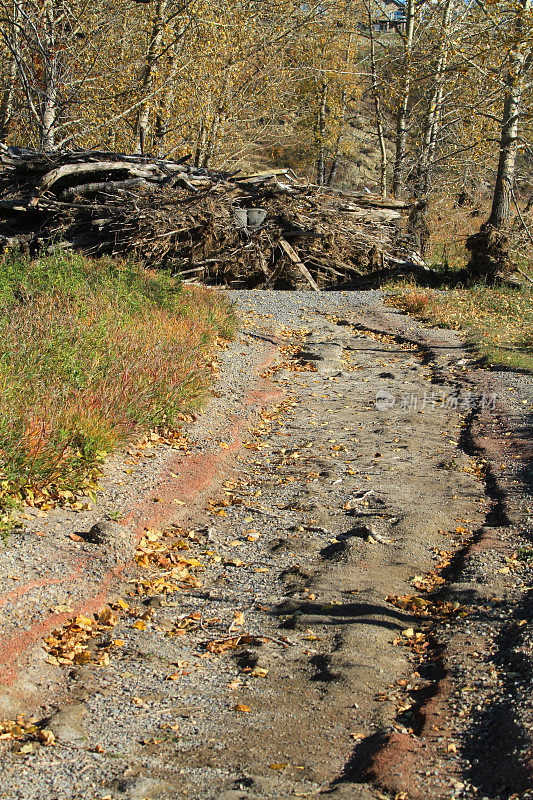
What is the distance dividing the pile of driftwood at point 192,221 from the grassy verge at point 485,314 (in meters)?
1.91

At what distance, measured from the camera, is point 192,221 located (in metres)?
16.8

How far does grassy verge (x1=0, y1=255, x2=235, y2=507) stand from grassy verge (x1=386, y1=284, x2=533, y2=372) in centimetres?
440

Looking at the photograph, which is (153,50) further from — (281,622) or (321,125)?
(281,622)

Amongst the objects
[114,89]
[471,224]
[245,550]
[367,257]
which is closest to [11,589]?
[245,550]

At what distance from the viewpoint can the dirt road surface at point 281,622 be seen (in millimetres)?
3193

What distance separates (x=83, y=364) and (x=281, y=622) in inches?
140

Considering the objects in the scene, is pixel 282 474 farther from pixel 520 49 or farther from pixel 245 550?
pixel 520 49

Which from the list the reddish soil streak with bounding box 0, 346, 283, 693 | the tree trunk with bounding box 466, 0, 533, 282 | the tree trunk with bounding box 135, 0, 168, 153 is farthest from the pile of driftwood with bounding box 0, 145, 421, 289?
the reddish soil streak with bounding box 0, 346, 283, 693

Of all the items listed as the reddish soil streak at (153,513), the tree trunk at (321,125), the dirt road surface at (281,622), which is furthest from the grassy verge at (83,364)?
the tree trunk at (321,125)

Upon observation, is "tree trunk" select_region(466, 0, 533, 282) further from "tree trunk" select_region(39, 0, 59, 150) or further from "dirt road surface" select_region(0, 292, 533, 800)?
"tree trunk" select_region(39, 0, 59, 150)

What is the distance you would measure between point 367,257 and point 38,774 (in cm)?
1693

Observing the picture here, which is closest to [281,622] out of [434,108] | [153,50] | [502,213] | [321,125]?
[502,213]

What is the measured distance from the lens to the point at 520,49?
14820 millimetres

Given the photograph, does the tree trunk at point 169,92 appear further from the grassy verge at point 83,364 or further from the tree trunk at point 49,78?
the grassy verge at point 83,364
